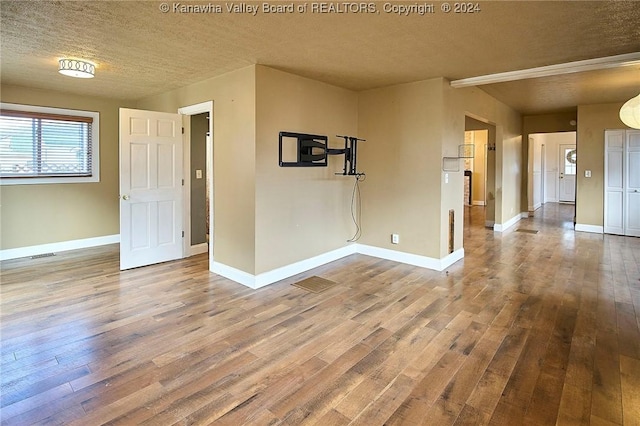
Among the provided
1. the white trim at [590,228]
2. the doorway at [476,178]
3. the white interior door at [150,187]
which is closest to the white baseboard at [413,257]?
the white interior door at [150,187]

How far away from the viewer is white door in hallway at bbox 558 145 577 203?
39.5 ft

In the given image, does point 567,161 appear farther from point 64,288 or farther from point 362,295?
point 64,288

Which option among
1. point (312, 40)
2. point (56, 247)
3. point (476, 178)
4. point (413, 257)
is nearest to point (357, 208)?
point (413, 257)

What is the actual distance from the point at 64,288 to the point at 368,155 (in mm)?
4060

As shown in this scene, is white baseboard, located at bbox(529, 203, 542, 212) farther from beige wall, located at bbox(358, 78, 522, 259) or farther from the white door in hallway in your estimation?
beige wall, located at bbox(358, 78, 522, 259)

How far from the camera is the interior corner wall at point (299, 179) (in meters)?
4.04

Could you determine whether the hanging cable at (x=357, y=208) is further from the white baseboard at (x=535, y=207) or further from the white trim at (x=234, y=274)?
the white baseboard at (x=535, y=207)

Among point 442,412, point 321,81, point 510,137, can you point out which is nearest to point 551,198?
point 510,137

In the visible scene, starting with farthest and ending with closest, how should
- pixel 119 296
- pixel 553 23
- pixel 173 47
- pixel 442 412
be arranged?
1. pixel 119 296
2. pixel 173 47
3. pixel 553 23
4. pixel 442 412

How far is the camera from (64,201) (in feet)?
19.0

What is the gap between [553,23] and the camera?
2.78 meters

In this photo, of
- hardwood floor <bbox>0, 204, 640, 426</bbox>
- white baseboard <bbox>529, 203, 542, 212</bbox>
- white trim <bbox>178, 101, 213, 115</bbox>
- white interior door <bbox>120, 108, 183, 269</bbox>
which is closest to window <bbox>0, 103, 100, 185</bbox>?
hardwood floor <bbox>0, 204, 640, 426</bbox>

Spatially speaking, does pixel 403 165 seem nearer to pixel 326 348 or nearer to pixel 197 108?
pixel 197 108

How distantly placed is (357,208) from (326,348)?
10.0 ft
